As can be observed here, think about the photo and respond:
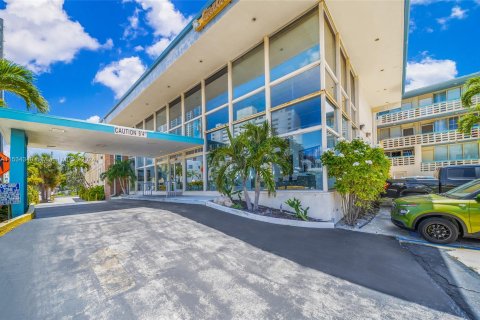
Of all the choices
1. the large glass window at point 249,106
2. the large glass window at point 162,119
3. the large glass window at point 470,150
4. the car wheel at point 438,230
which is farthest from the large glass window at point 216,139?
the large glass window at point 470,150

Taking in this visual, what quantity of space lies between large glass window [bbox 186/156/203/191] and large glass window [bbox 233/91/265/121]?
456 centimetres

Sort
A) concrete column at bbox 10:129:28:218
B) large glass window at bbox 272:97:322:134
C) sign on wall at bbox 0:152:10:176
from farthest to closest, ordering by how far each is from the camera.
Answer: large glass window at bbox 272:97:322:134, concrete column at bbox 10:129:28:218, sign on wall at bbox 0:152:10:176

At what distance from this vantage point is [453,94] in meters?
19.4

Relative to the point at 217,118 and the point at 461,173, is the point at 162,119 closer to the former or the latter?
the point at 217,118

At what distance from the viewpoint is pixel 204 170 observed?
13.9 metres

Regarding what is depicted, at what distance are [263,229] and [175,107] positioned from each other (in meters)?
14.2

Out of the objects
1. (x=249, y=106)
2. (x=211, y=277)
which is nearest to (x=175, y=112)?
(x=249, y=106)

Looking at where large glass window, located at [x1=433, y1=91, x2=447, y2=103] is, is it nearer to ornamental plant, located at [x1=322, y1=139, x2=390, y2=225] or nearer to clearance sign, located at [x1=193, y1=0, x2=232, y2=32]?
ornamental plant, located at [x1=322, y1=139, x2=390, y2=225]

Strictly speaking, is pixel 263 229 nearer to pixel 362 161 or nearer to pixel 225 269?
pixel 225 269

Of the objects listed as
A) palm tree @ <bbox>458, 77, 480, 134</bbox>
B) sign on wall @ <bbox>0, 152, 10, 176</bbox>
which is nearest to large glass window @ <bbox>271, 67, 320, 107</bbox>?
palm tree @ <bbox>458, 77, 480, 134</bbox>

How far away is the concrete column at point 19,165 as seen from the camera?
801cm

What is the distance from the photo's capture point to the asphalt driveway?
8.33 feet

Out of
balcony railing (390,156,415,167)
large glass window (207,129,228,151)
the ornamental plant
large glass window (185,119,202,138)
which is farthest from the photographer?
balcony railing (390,156,415,167)

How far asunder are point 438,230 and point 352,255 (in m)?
2.81
